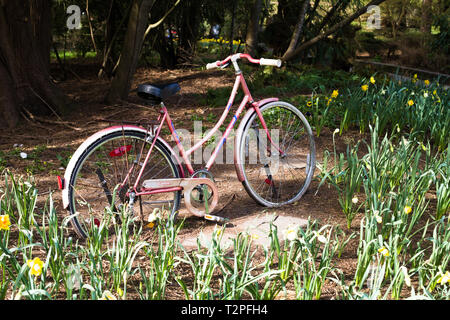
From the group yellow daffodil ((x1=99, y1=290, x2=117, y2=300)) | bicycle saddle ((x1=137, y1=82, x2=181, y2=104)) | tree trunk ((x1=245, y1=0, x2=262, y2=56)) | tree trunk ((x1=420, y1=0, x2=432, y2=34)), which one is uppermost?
tree trunk ((x1=420, y1=0, x2=432, y2=34))

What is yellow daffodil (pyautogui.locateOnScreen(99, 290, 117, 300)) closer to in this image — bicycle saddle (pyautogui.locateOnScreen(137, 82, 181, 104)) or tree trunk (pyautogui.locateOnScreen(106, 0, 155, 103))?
bicycle saddle (pyautogui.locateOnScreen(137, 82, 181, 104))

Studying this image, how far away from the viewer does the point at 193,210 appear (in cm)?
317

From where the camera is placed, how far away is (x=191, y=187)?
3.14 metres

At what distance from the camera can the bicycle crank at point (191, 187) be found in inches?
119

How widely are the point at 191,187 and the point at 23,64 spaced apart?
3.28 m

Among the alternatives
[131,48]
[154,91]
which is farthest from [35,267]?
[131,48]

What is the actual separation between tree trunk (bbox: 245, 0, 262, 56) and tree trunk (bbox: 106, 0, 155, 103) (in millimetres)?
2245

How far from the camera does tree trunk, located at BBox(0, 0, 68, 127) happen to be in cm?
532

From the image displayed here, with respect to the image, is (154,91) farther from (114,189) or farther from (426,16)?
(426,16)

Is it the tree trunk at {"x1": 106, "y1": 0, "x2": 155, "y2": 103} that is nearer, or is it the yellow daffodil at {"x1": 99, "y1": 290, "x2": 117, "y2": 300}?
the yellow daffodil at {"x1": 99, "y1": 290, "x2": 117, "y2": 300}

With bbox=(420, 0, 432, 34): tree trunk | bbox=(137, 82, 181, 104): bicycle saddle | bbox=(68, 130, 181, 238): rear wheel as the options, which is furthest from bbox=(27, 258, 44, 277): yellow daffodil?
bbox=(420, 0, 432, 34): tree trunk
